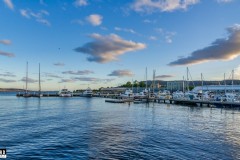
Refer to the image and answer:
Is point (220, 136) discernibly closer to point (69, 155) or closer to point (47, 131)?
point (69, 155)

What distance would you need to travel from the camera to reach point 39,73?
16625cm

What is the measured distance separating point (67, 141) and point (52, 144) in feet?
7.31

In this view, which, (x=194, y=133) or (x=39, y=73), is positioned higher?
(x=39, y=73)

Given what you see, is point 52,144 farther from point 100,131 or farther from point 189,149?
point 189,149

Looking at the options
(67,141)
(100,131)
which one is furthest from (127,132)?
(67,141)

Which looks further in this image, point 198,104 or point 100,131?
point 198,104

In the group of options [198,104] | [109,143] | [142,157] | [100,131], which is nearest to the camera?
A: [142,157]

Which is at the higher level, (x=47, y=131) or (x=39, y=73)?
(x=39, y=73)

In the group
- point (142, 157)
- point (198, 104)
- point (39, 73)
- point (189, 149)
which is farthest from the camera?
point (39, 73)

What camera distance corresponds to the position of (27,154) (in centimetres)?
2350

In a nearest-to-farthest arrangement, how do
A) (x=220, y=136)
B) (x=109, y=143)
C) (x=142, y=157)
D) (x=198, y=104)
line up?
(x=142, y=157)
(x=109, y=143)
(x=220, y=136)
(x=198, y=104)

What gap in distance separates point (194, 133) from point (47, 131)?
76.2 feet

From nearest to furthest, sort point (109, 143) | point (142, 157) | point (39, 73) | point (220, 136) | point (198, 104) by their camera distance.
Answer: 1. point (142, 157)
2. point (109, 143)
3. point (220, 136)
4. point (198, 104)
5. point (39, 73)

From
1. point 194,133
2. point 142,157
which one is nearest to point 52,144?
point 142,157
